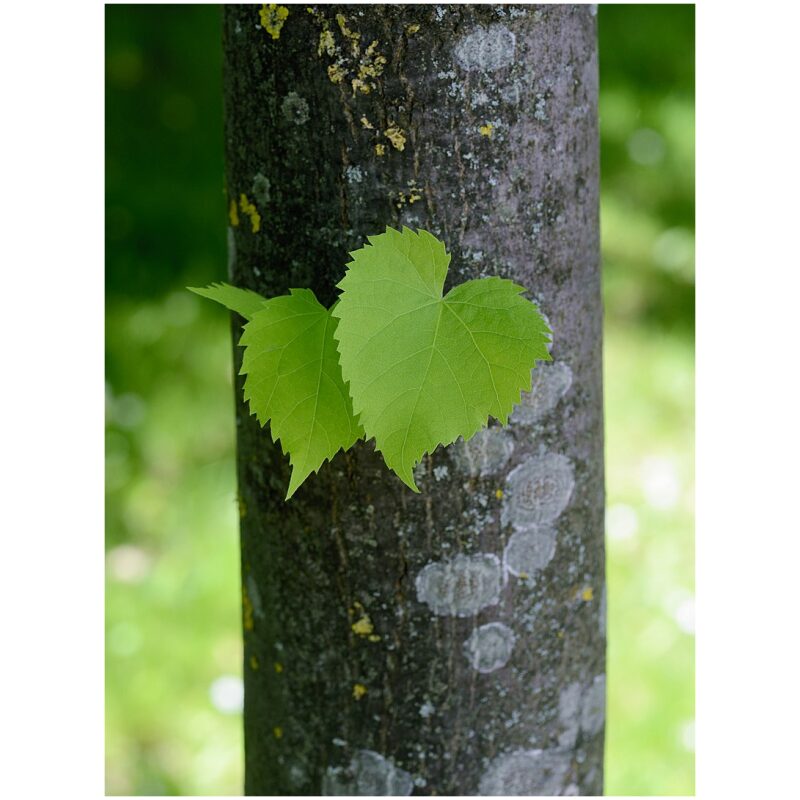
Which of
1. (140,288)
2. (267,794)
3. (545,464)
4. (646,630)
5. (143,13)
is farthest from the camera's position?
Answer: (143,13)

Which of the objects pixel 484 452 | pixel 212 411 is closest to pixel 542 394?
pixel 484 452

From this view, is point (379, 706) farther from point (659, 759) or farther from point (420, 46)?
point (659, 759)

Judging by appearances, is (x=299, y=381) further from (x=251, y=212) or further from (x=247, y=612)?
(x=247, y=612)

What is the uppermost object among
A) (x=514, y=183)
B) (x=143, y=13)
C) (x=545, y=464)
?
(x=143, y=13)

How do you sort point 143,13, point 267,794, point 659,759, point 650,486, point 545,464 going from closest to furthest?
point 545,464 → point 267,794 → point 659,759 → point 650,486 → point 143,13

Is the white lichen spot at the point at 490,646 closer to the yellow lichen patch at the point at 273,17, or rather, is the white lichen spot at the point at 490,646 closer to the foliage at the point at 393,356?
the foliage at the point at 393,356

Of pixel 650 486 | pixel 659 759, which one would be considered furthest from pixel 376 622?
pixel 650 486
